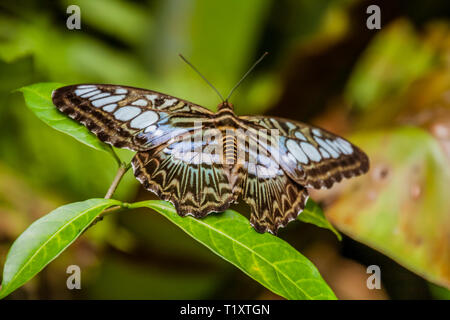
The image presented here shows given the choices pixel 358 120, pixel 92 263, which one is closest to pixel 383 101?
pixel 358 120

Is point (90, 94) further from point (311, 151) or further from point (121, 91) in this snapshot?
point (311, 151)

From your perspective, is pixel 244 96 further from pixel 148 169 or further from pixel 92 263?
pixel 148 169

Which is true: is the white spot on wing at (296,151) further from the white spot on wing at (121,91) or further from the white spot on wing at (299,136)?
the white spot on wing at (121,91)

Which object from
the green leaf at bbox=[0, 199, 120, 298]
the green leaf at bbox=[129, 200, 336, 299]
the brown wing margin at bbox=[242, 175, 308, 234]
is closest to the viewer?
the green leaf at bbox=[0, 199, 120, 298]

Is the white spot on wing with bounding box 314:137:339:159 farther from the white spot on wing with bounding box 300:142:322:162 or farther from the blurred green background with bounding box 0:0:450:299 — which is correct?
the blurred green background with bounding box 0:0:450:299

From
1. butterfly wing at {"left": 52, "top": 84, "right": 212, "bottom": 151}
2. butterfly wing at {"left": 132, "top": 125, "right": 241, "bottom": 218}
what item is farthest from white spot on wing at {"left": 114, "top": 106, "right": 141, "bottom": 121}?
butterfly wing at {"left": 132, "top": 125, "right": 241, "bottom": 218}

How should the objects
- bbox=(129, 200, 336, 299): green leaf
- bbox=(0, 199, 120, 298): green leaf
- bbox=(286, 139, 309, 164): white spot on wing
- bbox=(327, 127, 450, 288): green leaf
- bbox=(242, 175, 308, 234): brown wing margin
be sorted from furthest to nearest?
bbox=(327, 127, 450, 288): green leaf < bbox=(286, 139, 309, 164): white spot on wing < bbox=(242, 175, 308, 234): brown wing margin < bbox=(129, 200, 336, 299): green leaf < bbox=(0, 199, 120, 298): green leaf

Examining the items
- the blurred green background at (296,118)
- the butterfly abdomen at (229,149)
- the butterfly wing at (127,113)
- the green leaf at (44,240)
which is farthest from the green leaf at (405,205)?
the green leaf at (44,240)
